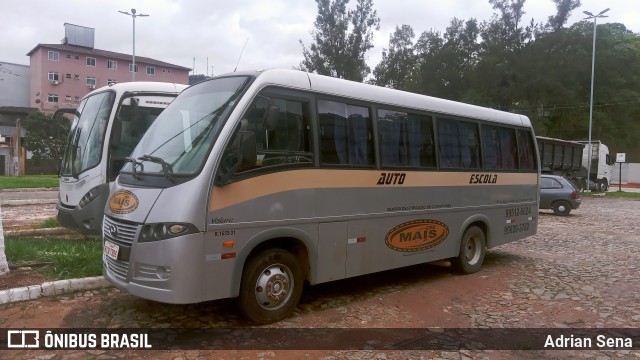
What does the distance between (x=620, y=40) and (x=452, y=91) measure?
21193mm

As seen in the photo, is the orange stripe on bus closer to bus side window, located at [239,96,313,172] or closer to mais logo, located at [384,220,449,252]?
bus side window, located at [239,96,313,172]

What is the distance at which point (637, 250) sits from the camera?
11.2 m

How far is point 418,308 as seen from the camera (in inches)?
246

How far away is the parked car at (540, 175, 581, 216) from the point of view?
1856cm

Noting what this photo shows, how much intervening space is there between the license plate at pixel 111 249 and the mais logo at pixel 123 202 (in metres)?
0.36

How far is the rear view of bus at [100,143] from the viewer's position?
27.5 feet

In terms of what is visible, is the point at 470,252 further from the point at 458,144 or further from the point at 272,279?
the point at 272,279

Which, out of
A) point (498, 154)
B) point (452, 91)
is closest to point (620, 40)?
point (452, 91)

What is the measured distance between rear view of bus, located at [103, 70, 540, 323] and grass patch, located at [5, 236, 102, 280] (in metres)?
1.79

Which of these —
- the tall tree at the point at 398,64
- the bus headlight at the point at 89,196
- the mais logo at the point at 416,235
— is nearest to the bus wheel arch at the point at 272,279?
the mais logo at the point at 416,235

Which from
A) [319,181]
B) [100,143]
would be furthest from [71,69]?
[319,181]

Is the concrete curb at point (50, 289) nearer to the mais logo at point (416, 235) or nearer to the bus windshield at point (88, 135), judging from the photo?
the bus windshield at point (88, 135)

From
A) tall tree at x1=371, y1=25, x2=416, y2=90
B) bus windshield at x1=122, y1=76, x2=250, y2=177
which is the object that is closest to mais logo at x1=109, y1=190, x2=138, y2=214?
bus windshield at x1=122, y1=76, x2=250, y2=177

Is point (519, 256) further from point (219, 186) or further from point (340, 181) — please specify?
point (219, 186)
